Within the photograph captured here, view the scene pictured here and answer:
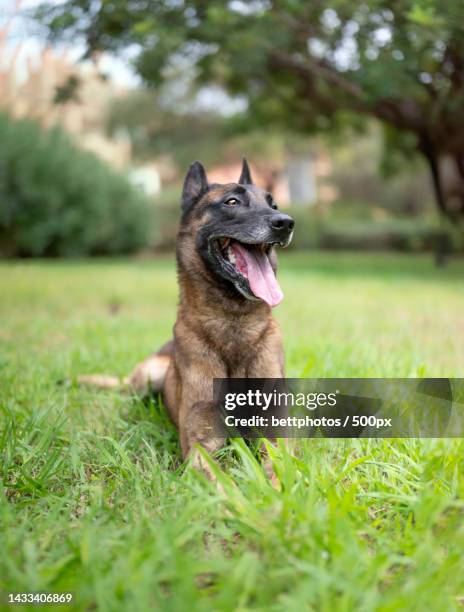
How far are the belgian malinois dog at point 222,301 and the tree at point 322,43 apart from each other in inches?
193

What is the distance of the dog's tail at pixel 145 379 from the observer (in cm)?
310

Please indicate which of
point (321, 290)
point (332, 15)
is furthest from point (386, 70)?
point (321, 290)

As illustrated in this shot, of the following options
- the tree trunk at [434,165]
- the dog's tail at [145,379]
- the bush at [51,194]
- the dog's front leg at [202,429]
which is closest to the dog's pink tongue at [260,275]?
the dog's front leg at [202,429]

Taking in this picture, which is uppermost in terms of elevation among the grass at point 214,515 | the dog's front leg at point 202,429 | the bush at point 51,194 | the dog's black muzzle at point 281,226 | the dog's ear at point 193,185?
the bush at point 51,194

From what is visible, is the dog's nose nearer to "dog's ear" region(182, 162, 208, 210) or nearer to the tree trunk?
"dog's ear" region(182, 162, 208, 210)

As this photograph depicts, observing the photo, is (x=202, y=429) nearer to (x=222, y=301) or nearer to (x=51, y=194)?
(x=222, y=301)

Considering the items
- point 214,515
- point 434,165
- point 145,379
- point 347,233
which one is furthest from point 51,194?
point 214,515

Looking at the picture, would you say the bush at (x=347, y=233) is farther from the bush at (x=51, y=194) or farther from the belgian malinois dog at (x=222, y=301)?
the belgian malinois dog at (x=222, y=301)

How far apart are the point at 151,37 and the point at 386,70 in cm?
394

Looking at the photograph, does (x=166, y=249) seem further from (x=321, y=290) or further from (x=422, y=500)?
(x=422, y=500)

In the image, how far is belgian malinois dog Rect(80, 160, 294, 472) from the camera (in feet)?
7.67

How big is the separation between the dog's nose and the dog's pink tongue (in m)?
0.19

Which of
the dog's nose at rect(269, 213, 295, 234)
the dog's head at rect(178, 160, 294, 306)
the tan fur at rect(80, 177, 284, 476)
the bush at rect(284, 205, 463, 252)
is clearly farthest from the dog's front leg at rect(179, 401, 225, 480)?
the bush at rect(284, 205, 463, 252)

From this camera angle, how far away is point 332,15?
951 centimetres
